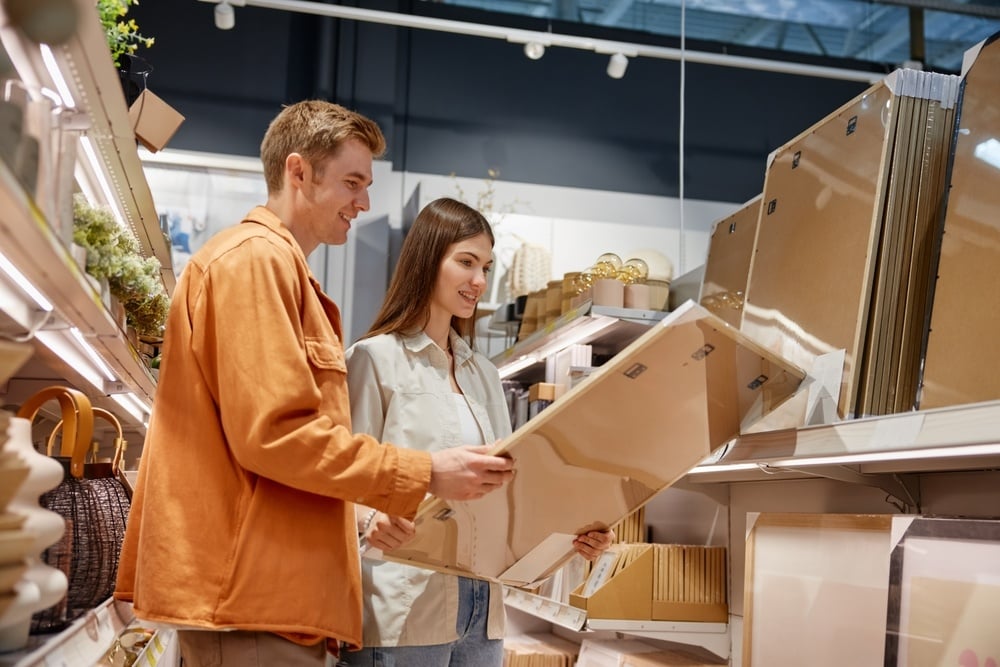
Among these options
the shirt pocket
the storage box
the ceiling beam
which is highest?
the ceiling beam

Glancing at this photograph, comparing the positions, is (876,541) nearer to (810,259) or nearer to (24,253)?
(810,259)

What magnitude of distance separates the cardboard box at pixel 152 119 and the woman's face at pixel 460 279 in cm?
77

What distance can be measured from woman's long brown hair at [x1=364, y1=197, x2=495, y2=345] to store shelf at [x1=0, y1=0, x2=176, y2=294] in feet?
1.91

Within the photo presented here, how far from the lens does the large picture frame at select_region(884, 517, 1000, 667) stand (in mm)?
1674

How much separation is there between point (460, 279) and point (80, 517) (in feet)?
3.46

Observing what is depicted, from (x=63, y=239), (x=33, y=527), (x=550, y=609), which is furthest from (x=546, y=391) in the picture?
(x=33, y=527)

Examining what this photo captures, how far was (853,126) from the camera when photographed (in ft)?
7.11

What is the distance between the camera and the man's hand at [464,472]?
160 cm

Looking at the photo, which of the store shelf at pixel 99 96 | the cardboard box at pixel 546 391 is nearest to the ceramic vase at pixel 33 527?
the store shelf at pixel 99 96

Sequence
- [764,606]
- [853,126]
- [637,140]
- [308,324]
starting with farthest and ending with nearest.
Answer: [637,140] → [764,606] → [853,126] → [308,324]

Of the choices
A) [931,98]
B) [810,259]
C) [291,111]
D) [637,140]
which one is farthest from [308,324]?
[637,140]

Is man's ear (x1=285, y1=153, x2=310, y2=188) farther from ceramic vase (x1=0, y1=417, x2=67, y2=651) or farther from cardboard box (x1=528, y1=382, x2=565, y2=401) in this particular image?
cardboard box (x1=528, y1=382, x2=565, y2=401)

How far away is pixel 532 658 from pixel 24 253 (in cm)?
329

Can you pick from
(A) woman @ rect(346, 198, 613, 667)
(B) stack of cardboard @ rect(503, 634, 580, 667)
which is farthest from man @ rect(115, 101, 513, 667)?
(B) stack of cardboard @ rect(503, 634, 580, 667)
